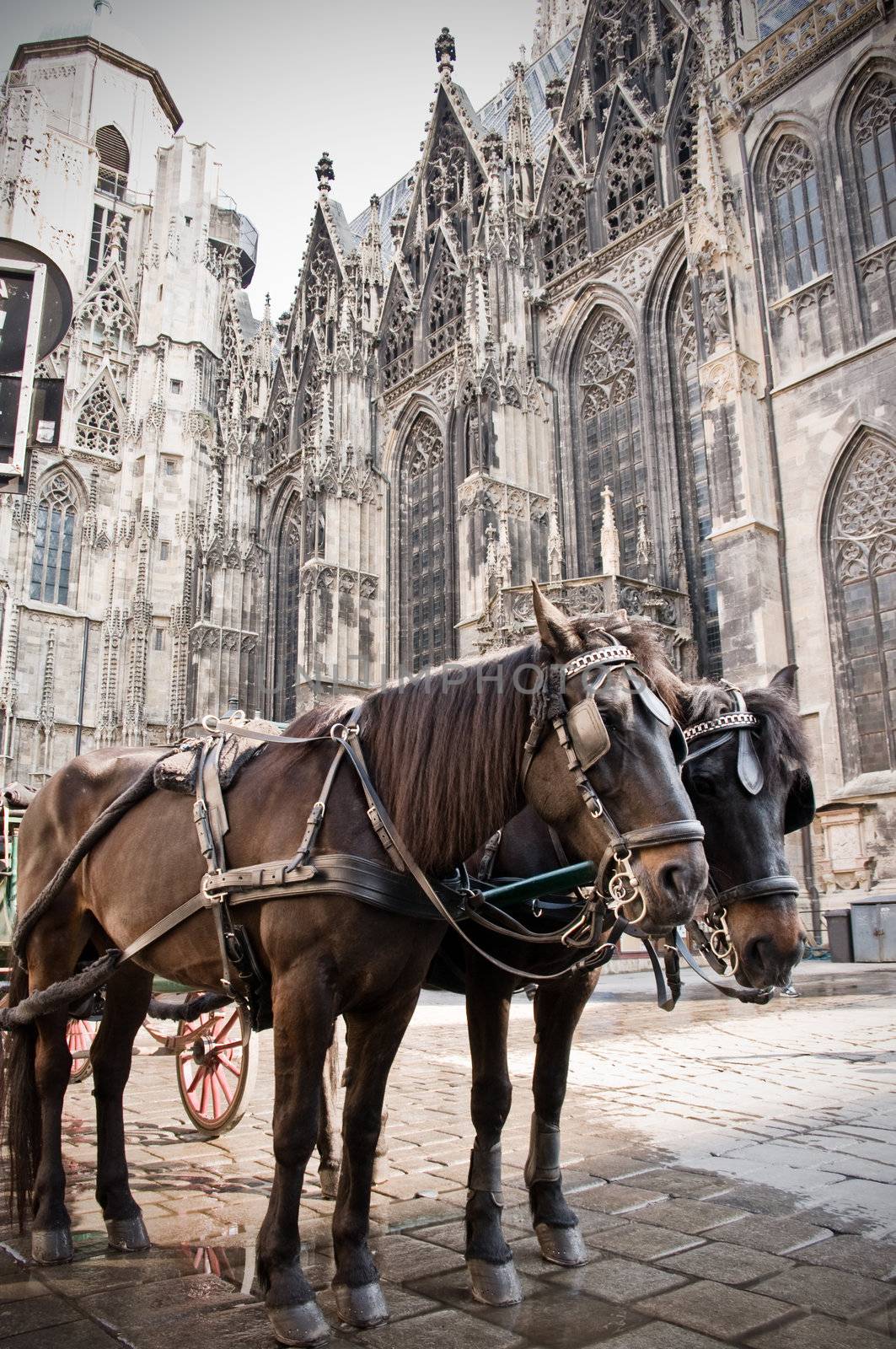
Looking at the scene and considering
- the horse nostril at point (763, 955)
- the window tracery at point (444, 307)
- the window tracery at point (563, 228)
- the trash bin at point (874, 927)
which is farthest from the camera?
the window tracery at point (444, 307)

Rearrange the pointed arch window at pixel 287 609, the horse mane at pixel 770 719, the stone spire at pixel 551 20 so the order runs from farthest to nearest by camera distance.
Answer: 1. the stone spire at pixel 551 20
2. the pointed arch window at pixel 287 609
3. the horse mane at pixel 770 719

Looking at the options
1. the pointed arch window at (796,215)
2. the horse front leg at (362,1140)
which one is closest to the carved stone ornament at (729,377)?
the pointed arch window at (796,215)

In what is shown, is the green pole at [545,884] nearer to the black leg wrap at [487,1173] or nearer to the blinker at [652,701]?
the blinker at [652,701]

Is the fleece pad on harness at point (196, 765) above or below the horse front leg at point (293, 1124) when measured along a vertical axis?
above

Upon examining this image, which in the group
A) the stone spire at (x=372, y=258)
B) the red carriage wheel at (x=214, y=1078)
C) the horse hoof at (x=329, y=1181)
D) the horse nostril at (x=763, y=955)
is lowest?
the horse hoof at (x=329, y=1181)

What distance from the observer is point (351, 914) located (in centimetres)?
245

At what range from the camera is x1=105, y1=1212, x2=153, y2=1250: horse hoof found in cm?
301

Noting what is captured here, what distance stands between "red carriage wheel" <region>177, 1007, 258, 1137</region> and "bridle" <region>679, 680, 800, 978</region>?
2111mm

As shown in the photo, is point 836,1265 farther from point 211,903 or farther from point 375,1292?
point 211,903

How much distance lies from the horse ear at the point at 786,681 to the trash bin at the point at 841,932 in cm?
978

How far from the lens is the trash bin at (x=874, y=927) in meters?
12.0

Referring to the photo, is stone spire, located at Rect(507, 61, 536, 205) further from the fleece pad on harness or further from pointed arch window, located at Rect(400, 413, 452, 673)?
the fleece pad on harness

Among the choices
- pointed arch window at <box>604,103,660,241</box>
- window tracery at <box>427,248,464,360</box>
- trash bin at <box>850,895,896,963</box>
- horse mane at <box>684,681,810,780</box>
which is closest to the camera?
horse mane at <box>684,681,810,780</box>

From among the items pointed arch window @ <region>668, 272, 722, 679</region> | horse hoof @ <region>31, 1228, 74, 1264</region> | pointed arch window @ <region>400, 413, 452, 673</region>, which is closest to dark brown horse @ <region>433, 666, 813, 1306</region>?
horse hoof @ <region>31, 1228, 74, 1264</region>
